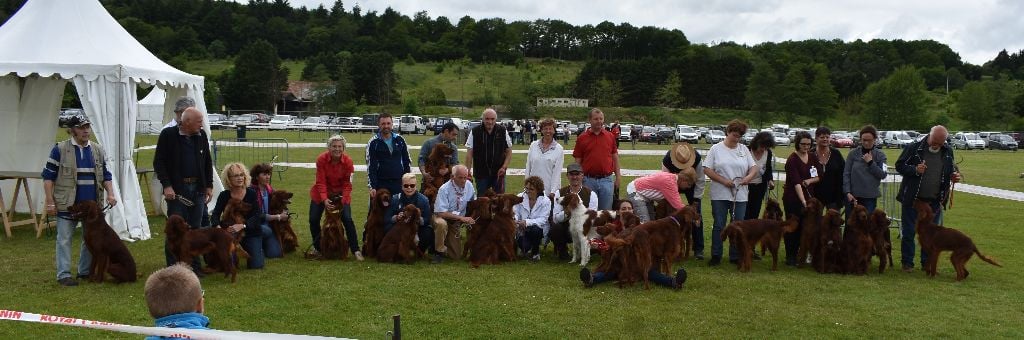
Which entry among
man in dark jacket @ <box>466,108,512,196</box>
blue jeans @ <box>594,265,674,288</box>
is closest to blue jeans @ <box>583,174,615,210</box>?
man in dark jacket @ <box>466,108,512,196</box>

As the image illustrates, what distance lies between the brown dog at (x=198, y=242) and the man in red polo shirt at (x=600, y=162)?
3909 mm

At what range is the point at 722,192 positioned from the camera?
8055mm

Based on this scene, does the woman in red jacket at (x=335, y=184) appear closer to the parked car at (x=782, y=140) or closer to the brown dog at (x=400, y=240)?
the brown dog at (x=400, y=240)

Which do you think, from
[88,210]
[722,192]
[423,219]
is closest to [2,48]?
[88,210]

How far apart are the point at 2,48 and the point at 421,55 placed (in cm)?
12601

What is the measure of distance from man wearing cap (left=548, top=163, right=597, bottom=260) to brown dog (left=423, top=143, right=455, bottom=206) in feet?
4.38

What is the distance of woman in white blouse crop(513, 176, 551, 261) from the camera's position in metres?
8.23

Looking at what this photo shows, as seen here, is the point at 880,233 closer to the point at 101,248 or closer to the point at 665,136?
the point at 101,248

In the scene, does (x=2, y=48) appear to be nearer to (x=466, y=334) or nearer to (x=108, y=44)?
(x=108, y=44)

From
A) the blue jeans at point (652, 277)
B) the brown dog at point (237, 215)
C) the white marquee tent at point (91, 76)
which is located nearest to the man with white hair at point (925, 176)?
the blue jeans at point (652, 277)

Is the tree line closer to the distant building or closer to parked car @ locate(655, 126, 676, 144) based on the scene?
the distant building

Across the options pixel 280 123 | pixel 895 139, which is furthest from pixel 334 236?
pixel 895 139

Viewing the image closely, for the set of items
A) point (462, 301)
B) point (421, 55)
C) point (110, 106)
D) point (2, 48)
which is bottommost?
point (462, 301)

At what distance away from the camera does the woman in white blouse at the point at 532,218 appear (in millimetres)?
8234
